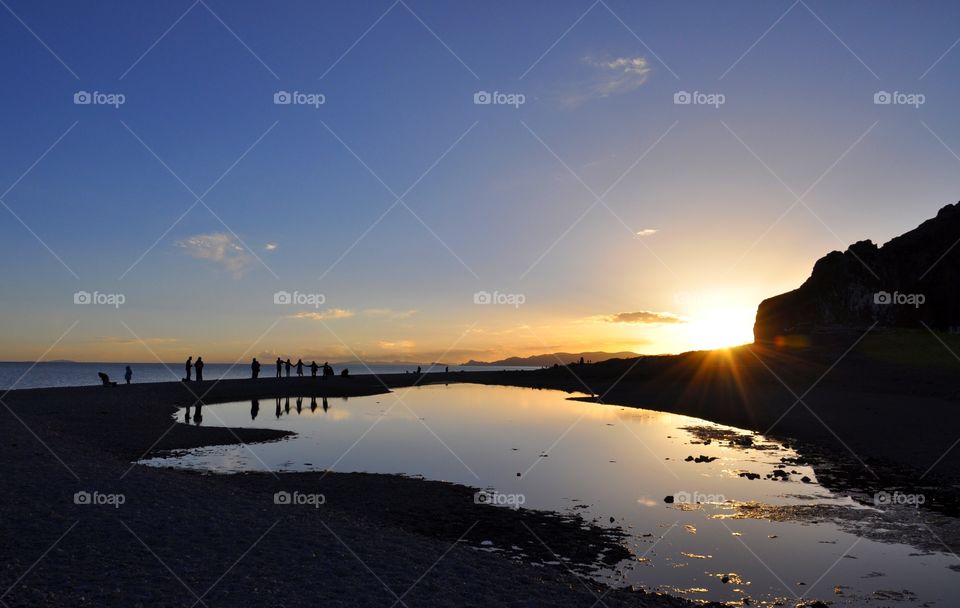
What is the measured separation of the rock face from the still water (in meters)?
58.5

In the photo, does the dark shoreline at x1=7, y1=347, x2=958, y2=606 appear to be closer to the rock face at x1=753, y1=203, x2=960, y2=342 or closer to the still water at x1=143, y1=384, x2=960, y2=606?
the still water at x1=143, y1=384, x2=960, y2=606

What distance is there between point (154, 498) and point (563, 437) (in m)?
25.0

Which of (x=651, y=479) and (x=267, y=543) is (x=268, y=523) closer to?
(x=267, y=543)

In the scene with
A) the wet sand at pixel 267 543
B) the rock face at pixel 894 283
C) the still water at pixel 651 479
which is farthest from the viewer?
the rock face at pixel 894 283

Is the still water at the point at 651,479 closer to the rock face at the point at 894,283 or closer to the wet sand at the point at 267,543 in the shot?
the wet sand at the point at 267,543

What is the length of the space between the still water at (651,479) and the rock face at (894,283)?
5848cm

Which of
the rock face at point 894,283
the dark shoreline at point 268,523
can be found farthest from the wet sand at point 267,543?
the rock face at point 894,283

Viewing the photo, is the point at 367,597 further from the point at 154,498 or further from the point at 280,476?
the point at 280,476

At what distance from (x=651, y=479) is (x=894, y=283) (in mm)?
86863

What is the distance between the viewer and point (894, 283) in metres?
91.1

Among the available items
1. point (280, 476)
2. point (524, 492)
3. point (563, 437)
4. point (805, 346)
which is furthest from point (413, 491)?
point (805, 346)

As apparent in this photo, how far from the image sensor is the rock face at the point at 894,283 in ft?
275

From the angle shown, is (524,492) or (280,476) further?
(280,476)

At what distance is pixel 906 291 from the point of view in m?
88.4
